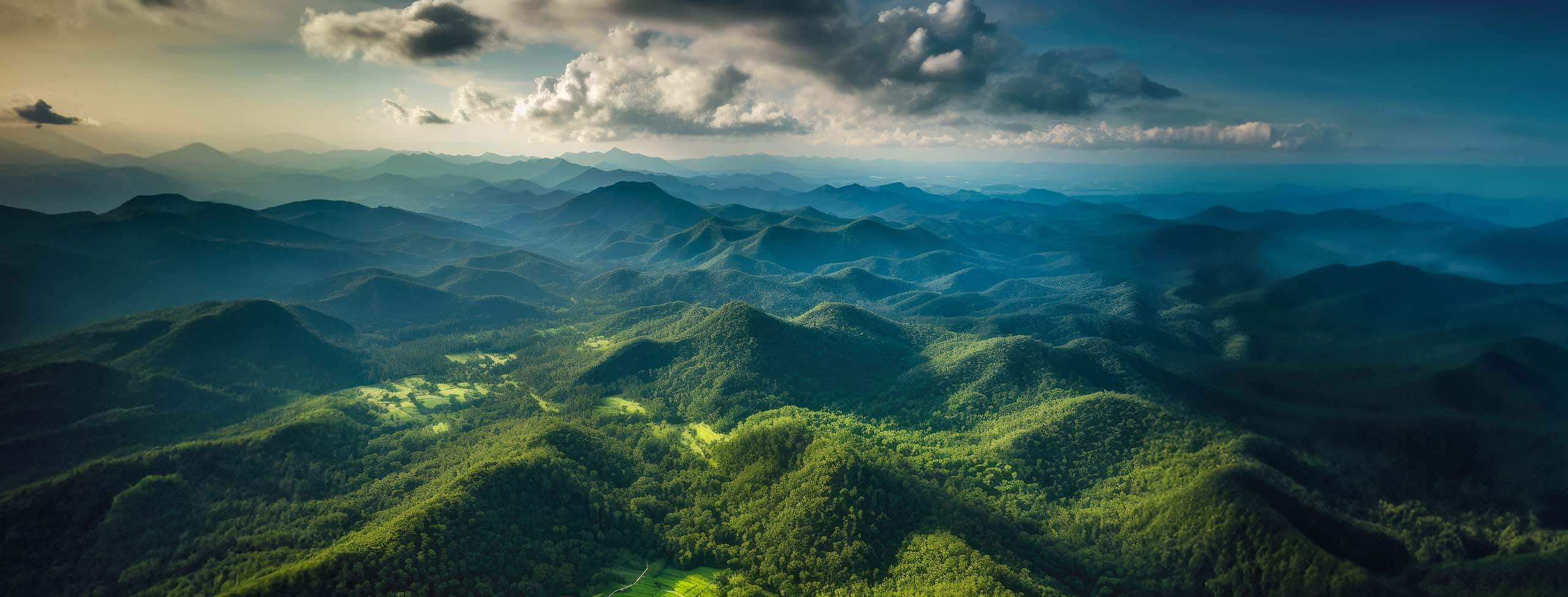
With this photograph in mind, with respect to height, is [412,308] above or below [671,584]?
above

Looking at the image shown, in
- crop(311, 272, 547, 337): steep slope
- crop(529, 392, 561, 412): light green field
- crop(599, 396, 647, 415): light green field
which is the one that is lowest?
crop(599, 396, 647, 415): light green field

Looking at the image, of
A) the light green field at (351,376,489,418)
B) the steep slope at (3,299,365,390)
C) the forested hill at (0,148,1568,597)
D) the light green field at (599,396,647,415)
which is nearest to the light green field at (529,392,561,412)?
the forested hill at (0,148,1568,597)

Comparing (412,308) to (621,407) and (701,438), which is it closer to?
(621,407)

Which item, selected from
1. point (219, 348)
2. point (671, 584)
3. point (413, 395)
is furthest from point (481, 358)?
point (671, 584)

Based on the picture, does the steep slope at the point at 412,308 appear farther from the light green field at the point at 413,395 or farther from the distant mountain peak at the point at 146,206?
the distant mountain peak at the point at 146,206

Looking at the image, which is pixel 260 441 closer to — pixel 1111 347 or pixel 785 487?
pixel 785 487

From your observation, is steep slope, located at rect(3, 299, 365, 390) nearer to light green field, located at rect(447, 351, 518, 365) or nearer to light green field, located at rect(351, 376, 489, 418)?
light green field, located at rect(351, 376, 489, 418)

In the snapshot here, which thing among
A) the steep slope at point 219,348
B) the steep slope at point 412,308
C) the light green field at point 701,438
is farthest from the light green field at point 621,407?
the steep slope at point 412,308
